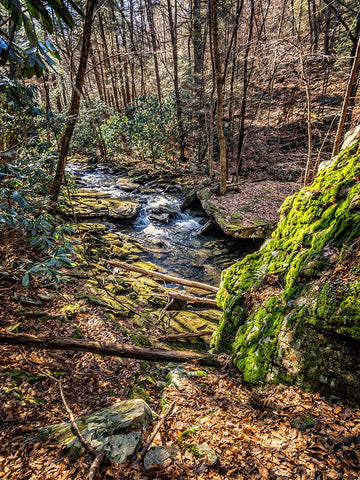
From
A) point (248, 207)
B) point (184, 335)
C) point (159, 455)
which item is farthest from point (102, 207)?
point (159, 455)

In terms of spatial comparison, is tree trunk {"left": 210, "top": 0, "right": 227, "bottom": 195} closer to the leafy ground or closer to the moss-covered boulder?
the moss-covered boulder

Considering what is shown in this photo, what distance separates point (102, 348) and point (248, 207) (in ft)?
A: 30.4

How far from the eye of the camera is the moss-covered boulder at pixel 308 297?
2.50m

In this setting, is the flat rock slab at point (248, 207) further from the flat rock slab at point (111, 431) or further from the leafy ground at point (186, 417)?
the flat rock slab at point (111, 431)

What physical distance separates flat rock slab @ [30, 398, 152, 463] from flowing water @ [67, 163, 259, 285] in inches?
227

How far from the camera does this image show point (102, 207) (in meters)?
12.0

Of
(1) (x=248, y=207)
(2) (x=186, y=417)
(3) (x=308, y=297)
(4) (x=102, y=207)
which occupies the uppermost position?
(4) (x=102, y=207)

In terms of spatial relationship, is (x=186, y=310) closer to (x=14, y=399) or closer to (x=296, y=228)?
(x=296, y=228)

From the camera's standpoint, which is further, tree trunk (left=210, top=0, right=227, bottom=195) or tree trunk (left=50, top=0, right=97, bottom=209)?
tree trunk (left=210, top=0, right=227, bottom=195)

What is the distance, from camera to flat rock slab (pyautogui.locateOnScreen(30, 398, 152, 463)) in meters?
2.15

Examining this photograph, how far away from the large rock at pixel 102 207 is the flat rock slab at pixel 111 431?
8.86 m

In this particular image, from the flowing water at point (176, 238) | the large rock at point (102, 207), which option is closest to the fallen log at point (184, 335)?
the flowing water at point (176, 238)

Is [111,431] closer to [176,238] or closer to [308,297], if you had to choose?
[308,297]

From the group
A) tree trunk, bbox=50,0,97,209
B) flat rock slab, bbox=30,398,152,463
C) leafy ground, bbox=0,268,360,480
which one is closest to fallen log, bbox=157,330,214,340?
leafy ground, bbox=0,268,360,480
